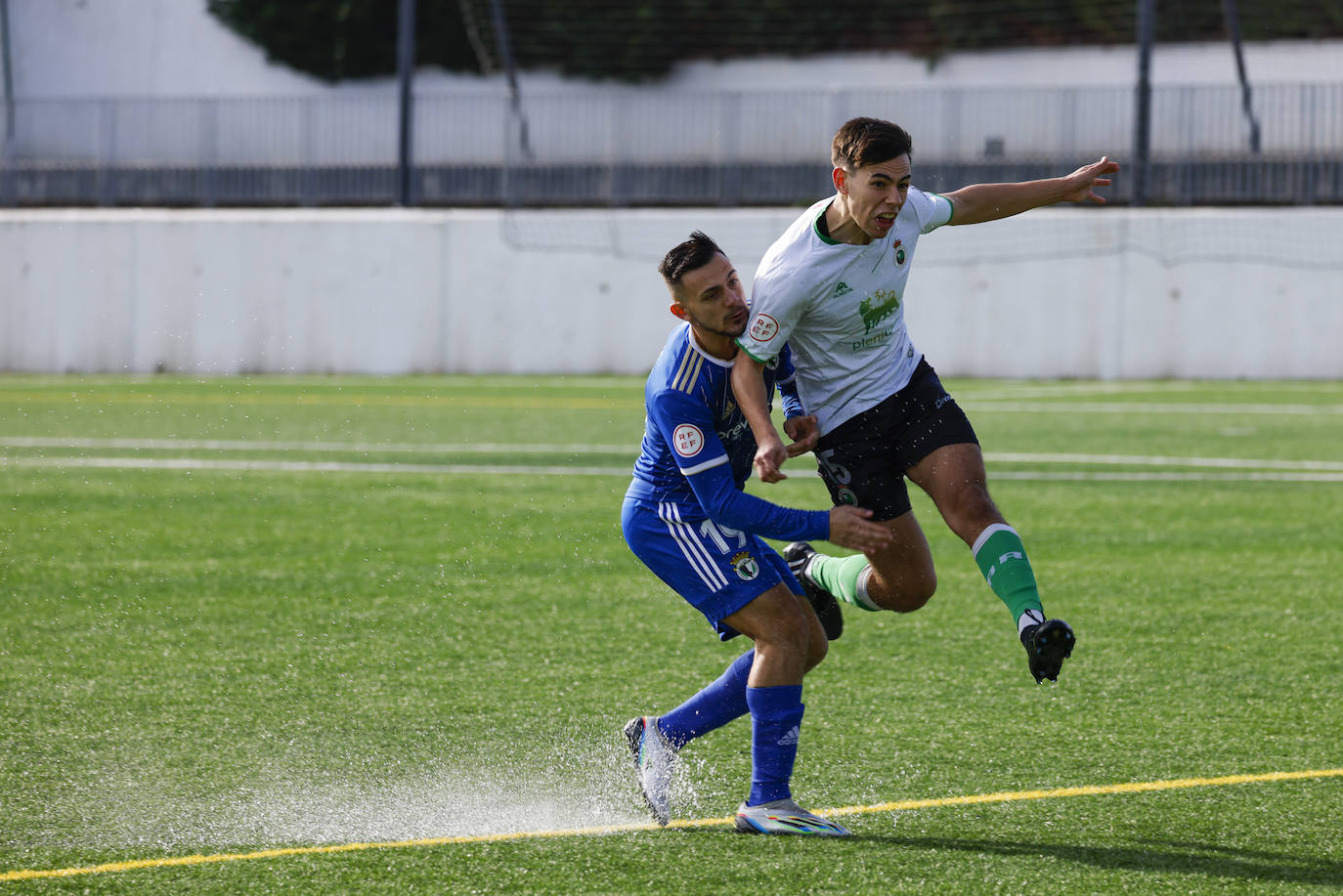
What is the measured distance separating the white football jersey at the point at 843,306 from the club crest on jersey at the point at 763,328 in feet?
0.10

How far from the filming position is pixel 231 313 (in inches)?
858

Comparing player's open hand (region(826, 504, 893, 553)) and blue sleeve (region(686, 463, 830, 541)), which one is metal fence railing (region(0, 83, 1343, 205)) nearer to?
blue sleeve (region(686, 463, 830, 541))

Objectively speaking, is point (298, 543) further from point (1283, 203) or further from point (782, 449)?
point (1283, 203)

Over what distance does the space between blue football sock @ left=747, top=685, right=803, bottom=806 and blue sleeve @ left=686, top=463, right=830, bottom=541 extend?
0.41 meters

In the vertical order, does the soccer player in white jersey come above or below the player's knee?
above

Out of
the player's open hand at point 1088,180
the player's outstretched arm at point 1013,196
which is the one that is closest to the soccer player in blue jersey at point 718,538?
the player's outstretched arm at point 1013,196

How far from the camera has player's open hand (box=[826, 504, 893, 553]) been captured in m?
3.57

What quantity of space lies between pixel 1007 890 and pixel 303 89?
110 feet

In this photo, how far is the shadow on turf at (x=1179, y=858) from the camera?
3430mm

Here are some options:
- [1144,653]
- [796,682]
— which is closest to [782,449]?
[796,682]

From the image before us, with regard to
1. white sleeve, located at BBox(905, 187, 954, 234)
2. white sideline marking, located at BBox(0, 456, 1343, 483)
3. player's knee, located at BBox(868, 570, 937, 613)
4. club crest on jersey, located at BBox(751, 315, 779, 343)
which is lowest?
white sideline marking, located at BBox(0, 456, 1343, 483)

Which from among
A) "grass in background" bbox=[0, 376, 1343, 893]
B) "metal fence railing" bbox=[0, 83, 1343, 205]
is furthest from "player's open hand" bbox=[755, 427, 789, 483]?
"metal fence railing" bbox=[0, 83, 1343, 205]

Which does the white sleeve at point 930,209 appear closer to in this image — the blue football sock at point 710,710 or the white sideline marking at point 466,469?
the blue football sock at point 710,710

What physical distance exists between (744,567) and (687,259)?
0.81 m
